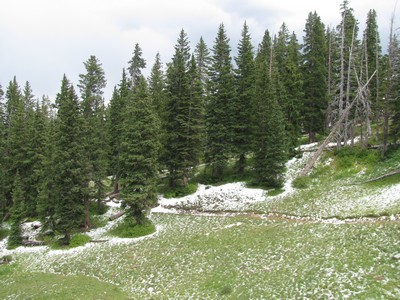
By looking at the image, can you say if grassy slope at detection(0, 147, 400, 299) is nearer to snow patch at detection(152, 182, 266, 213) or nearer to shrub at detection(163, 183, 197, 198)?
snow patch at detection(152, 182, 266, 213)

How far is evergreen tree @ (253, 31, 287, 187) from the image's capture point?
3150 cm

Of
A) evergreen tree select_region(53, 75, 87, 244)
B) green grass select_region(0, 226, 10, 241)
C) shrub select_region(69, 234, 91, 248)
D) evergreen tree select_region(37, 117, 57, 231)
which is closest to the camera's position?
shrub select_region(69, 234, 91, 248)

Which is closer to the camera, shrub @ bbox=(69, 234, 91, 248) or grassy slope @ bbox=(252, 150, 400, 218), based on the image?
grassy slope @ bbox=(252, 150, 400, 218)

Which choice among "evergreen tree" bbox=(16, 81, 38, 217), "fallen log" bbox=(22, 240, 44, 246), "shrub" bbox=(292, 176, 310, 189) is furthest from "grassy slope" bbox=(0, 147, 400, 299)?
"evergreen tree" bbox=(16, 81, 38, 217)

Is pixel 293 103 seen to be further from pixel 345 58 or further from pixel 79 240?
pixel 79 240

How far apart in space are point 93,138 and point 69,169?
5.50m

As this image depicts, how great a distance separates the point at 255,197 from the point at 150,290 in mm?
16389

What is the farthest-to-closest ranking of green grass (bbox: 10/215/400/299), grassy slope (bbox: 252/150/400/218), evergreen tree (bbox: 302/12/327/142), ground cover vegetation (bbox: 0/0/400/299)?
evergreen tree (bbox: 302/12/327/142)
grassy slope (bbox: 252/150/400/218)
ground cover vegetation (bbox: 0/0/400/299)
green grass (bbox: 10/215/400/299)

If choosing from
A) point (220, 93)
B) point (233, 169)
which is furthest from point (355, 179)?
point (220, 93)

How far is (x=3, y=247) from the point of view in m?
30.4

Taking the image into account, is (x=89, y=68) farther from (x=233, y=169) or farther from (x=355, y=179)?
(x=355, y=179)

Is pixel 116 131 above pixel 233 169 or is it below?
above

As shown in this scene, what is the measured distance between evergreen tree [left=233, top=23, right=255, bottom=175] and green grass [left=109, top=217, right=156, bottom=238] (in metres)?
14.1

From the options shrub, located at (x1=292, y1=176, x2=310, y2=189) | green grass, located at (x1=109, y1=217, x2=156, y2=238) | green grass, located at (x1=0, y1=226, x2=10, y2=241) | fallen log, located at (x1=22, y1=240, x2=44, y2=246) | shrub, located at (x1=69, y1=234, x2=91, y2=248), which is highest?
shrub, located at (x1=292, y1=176, x2=310, y2=189)
